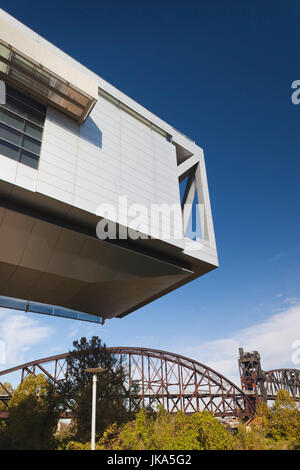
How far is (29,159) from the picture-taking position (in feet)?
56.5

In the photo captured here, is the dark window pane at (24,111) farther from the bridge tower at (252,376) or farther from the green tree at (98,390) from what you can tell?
the bridge tower at (252,376)

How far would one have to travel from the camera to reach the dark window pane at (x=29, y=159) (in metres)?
17.0

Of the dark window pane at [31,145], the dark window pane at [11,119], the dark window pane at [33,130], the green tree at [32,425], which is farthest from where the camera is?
the green tree at [32,425]

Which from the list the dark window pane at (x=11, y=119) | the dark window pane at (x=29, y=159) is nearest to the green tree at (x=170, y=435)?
the dark window pane at (x=29, y=159)

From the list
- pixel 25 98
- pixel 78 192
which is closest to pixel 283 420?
pixel 78 192

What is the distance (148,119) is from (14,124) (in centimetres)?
1145

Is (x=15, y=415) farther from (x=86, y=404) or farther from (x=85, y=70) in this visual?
(x=85, y=70)

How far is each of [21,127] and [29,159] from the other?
87.2 inches

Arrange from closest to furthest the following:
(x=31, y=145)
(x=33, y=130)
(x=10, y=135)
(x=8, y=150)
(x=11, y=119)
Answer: (x=8, y=150), (x=10, y=135), (x=11, y=119), (x=31, y=145), (x=33, y=130)

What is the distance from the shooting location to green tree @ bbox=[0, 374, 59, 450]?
63.9ft

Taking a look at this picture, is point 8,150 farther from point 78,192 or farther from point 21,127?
point 78,192

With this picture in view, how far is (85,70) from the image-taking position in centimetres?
2291

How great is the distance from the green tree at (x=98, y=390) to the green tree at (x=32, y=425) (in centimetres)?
111

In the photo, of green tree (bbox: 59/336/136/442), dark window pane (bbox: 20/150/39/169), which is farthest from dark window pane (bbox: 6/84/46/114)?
green tree (bbox: 59/336/136/442)
